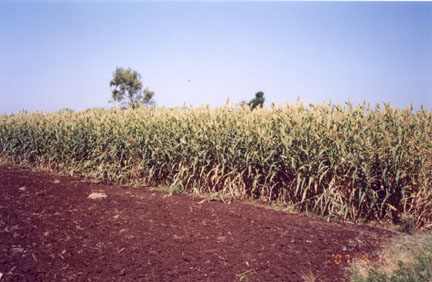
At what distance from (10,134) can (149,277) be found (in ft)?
31.0

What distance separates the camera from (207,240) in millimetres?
3312

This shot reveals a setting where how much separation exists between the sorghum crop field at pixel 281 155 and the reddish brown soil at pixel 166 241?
619 mm

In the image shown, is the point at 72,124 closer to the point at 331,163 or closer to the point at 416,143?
the point at 331,163

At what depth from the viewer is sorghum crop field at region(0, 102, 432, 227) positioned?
4.21m

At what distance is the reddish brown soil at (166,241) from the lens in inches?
108

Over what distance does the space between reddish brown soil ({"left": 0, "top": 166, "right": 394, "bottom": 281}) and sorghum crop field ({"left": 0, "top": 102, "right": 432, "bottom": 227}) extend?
24.4 inches

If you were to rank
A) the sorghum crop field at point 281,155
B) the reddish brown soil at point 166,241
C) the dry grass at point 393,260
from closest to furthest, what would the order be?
the dry grass at point 393,260 → the reddish brown soil at point 166,241 → the sorghum crop field at point 281,155

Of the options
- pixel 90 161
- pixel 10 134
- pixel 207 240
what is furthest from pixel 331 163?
pixel 10 134
